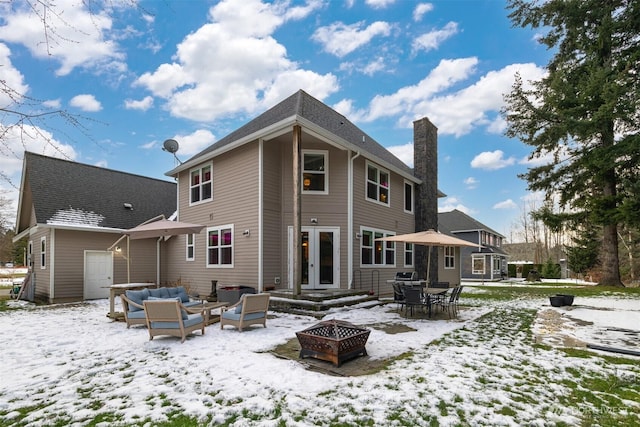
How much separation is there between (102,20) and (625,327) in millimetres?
11077

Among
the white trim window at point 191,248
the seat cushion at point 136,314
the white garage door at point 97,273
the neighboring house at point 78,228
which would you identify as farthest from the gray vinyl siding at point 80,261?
the seat cushion at point 136,314

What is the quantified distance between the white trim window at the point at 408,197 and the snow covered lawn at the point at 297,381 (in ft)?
28.5

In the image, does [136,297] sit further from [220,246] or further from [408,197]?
[408,197]

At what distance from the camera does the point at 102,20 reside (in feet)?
8.86

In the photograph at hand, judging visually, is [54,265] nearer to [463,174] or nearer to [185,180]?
→ [185,180]

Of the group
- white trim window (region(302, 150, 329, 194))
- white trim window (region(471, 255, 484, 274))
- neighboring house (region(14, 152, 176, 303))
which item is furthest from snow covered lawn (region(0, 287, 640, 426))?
white trim window (region(471, 255, 484, 274))

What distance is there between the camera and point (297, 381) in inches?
167

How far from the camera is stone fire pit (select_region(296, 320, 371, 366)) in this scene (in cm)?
485

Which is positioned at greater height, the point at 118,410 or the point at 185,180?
the point at 185,180

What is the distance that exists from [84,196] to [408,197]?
14.3 meters

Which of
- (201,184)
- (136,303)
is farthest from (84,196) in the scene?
(136,303)

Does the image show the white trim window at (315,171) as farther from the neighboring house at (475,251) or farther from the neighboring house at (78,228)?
the neighboring house at (475,251)

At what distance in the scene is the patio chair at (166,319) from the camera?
19.9ft

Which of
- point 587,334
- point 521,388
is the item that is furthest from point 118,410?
point 587,334
